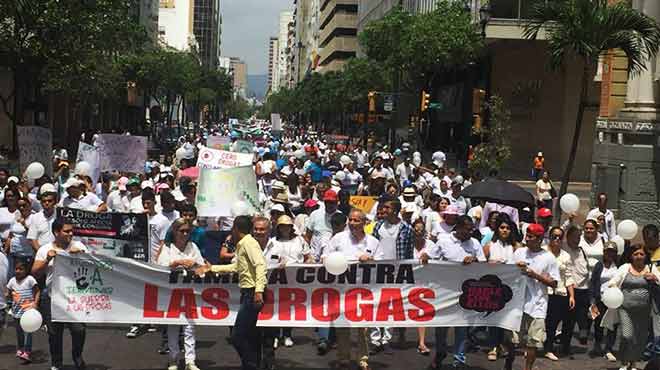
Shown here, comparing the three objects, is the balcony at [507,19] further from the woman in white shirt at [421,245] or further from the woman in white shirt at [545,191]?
the woman in white shirt at [421,245]

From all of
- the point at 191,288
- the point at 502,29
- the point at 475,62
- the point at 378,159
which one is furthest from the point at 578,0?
the point at 475,62

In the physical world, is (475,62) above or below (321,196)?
above

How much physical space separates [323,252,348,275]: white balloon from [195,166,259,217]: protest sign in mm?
4958

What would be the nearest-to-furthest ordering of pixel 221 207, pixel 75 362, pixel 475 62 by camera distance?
pixel 75 362 → pixel 221 207 → pixel 475 62

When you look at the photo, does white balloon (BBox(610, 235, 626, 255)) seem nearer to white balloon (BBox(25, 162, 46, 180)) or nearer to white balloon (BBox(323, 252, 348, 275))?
white balloon (BBox(323, 252, 348, 275))

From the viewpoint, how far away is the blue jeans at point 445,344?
31.9 ft

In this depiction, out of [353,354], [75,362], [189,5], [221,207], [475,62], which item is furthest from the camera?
[189,5]

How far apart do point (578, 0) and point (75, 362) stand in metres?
13.5

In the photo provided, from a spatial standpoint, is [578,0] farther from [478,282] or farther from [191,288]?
[191,288]

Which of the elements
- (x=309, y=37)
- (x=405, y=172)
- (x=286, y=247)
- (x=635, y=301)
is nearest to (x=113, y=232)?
(x=286, y=247)

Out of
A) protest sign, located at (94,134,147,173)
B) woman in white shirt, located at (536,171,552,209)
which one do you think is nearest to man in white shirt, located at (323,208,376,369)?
protest sign, located at (94,134,147,173)

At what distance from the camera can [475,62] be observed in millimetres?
45656

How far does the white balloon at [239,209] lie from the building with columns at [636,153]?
13428mm

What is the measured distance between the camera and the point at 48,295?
9.02 m
